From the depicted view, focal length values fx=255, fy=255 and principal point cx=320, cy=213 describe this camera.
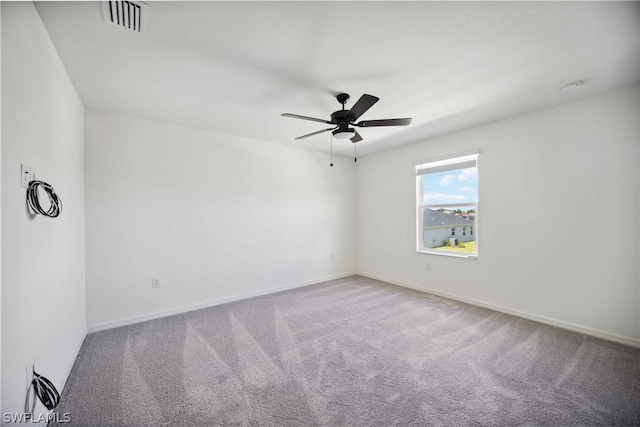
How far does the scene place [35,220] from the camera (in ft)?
5.02

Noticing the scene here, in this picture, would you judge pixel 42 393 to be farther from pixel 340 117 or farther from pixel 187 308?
pixel 340 117

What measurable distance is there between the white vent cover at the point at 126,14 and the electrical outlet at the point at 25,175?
100cm

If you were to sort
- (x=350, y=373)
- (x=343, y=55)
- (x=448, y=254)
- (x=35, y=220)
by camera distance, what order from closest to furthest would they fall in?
(x=35, y=220), (x=343, y=55), (x=350, y=373), (x=448, y=254)

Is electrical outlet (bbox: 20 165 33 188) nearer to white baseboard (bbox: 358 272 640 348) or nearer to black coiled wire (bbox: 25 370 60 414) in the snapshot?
black coiled wire (bbox: 25 370 60 414)

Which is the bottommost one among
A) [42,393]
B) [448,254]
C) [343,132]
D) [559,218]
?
[42,393]

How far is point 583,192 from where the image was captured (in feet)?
8.96

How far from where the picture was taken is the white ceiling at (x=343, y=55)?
61.7 inches

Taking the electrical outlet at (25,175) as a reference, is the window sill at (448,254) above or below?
below

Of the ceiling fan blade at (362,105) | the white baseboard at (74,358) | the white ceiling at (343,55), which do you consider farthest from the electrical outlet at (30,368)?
the ceiling fan blade at (362,105)

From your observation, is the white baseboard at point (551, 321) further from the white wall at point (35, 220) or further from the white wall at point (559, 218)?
the white wall at point (35, 220)

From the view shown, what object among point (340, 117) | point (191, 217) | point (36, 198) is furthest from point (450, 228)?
point (36, 198)

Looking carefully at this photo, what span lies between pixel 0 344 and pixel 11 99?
118 cm

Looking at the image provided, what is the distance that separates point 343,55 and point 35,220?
2.31 metres

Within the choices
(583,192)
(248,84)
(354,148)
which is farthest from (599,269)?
(248,84)
